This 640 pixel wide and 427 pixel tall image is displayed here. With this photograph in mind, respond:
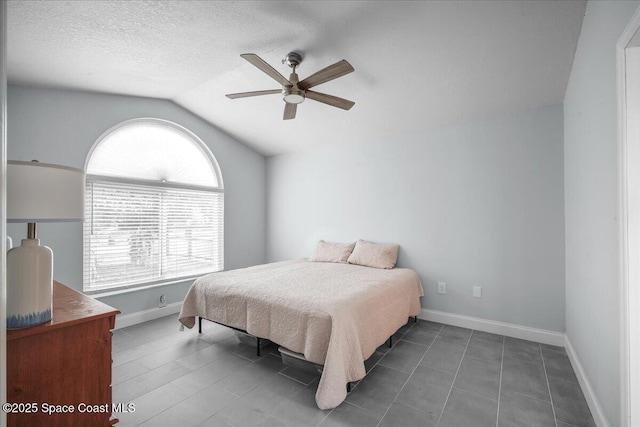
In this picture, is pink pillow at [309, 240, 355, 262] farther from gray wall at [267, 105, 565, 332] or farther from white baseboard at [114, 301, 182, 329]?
white baseboard at [114, 301, 182, 329]

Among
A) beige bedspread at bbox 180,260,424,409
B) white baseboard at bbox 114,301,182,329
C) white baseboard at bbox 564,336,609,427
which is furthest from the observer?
white baseboard at bbox 114,301,182,329

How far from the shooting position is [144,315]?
3.36 meters

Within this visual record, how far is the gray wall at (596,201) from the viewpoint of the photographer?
1447mm

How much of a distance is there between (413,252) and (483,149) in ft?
4.63

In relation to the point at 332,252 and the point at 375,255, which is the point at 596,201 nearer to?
the point at 375,255

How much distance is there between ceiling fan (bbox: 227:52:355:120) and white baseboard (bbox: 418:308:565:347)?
102 inches

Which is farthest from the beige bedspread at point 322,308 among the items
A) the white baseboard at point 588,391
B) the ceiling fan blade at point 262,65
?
the ceiling fan blade at point 262,65

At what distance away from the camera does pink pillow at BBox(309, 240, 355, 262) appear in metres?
3.85

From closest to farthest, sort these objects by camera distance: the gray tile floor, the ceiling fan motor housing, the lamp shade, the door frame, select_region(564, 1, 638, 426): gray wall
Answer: the lamp shade < the door frame < select_region(564, 1, 638, 426): gray wall < the gray tile floor < the ceiling fan motor housing

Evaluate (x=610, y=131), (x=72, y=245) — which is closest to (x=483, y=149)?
(x=610, y=131)

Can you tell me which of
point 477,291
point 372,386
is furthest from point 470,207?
point 372,386

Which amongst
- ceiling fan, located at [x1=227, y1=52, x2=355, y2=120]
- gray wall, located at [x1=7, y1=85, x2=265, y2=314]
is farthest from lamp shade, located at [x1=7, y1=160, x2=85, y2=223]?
gray wall, located at [x1=7, y1=85, x2=265, y2=314]

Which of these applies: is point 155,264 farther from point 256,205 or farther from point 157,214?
point 256,205

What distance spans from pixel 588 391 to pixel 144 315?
4124mm
